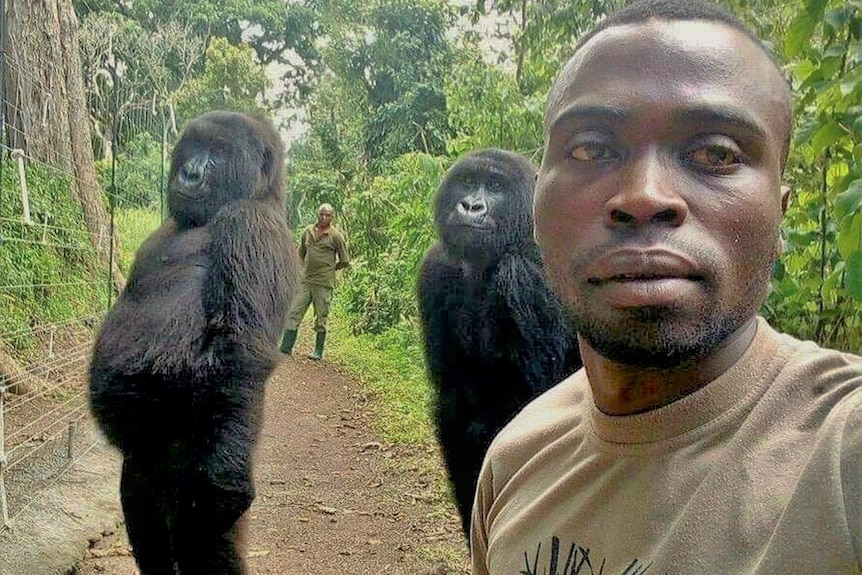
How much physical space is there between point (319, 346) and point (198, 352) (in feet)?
12.9

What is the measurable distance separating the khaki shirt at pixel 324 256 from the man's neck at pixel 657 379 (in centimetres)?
487

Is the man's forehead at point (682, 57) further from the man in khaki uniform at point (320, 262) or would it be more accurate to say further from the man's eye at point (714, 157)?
the man in khaki uniform at point (320, 262)

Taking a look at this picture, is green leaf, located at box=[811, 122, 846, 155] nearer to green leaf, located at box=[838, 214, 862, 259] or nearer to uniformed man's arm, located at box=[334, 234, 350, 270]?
green leaf, located at box=[838, 214, 862, 259]

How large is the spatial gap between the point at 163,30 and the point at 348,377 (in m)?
2.76

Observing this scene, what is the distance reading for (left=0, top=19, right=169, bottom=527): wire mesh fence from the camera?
10.5 feet

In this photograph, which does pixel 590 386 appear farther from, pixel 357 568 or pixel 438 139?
pixel 438 139

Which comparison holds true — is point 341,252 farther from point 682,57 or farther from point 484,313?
point 682,57

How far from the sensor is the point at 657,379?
77 cm

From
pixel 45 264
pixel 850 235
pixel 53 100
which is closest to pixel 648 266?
pixel 850 235

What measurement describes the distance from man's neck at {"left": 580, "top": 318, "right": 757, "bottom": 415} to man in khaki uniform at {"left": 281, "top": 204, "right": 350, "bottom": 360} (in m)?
4.69

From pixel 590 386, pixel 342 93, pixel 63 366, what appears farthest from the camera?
pixel 342 93

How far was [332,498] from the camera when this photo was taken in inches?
155

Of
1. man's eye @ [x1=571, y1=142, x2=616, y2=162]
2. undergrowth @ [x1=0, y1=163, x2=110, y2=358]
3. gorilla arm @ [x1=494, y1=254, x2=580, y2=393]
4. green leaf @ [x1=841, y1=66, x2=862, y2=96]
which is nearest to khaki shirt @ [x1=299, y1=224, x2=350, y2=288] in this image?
undergrowth @ [x1=0, y1=163, x2=110, y2=358]

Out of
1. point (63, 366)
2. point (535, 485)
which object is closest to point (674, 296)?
point (535, 485)
